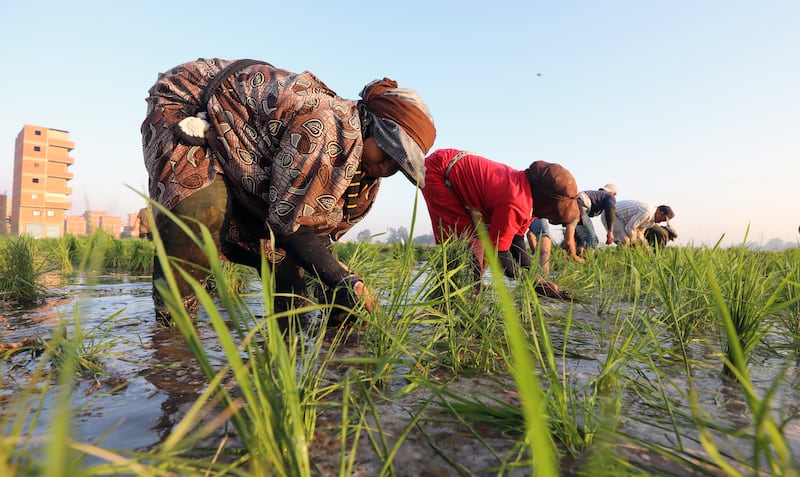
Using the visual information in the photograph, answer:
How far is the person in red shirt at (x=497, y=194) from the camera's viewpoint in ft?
9.71

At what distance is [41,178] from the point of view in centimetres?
4800

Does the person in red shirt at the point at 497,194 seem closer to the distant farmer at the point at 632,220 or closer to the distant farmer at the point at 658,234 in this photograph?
the distant farmer at the point at 632,220

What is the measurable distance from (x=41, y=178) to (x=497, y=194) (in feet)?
204

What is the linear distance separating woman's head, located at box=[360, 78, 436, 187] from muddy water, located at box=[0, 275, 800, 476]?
33.1 inches

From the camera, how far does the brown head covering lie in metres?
3.07

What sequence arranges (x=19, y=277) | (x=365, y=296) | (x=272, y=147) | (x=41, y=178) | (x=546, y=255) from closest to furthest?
(x=365, y=296)
(x=272, y=147)
(x=19, y=277)
(x=546, y=255)
(x=41, y=178)

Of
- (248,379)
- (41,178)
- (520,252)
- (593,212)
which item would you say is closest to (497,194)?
(520,252)

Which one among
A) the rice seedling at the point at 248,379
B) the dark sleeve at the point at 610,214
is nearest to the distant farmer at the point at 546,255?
the rice seedling at the point at 248,379

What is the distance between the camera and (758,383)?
1.30 m

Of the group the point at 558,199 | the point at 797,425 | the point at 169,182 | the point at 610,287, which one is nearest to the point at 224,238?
the point at 169,182

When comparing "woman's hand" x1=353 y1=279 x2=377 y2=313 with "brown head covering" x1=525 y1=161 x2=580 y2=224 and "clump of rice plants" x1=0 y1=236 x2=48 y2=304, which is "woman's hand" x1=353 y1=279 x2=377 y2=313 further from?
"clump of rice plants" x1=0 y1=236 x2=48 y2=304

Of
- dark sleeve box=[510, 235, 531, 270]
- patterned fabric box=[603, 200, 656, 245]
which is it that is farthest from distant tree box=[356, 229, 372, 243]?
patterned fabric box=[603, 200, 656, 245]

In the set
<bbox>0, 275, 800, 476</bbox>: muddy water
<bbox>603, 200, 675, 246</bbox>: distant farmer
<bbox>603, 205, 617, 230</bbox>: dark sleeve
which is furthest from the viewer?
<bbox>603, 200, 675, 246</bbox>: distant farmer

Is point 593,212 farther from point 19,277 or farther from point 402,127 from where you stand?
point 19,277
